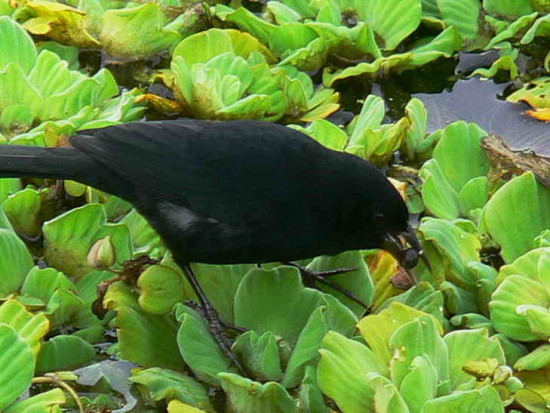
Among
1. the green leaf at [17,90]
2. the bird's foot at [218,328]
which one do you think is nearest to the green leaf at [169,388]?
the bird's foot at [218,328]

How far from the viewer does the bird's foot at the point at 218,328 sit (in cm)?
312

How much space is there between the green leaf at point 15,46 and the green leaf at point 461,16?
154cm

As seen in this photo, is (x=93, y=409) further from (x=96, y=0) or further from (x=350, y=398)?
(x=96, y=0)

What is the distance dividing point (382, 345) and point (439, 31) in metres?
1.98

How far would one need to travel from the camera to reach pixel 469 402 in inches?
107

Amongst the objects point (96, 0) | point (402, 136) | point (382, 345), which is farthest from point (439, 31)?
point (382, 345)

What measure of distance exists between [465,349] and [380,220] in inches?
18.6

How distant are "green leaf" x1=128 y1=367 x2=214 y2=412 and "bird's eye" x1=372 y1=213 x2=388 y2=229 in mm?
667

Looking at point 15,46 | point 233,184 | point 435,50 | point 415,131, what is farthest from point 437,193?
point 15,46

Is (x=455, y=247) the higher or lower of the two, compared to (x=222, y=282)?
higher

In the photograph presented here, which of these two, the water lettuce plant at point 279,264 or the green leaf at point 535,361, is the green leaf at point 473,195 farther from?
the green leaf at point 535,361

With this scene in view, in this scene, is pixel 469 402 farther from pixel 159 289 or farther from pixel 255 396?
pixel 159 289

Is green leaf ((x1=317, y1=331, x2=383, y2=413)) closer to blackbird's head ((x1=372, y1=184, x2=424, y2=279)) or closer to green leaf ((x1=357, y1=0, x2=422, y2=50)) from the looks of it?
blackbird's head ((x1=372, y1=184, x2=424, y2=279))

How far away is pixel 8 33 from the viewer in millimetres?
4082
